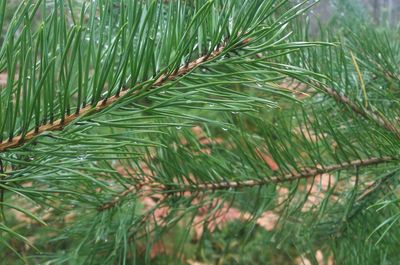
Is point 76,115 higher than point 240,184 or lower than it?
higher

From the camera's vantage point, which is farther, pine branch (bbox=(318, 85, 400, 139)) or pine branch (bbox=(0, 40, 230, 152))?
pine branch (bbox=(318, 85, 400, 139))

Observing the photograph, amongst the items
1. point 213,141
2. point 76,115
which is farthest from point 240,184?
point 76,115

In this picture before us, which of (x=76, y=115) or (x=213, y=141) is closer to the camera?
(x=76, y=115)

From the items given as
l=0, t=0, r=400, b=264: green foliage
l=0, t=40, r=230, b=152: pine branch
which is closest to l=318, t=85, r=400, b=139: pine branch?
l=0, t=0, r=400, b=264: green foliage

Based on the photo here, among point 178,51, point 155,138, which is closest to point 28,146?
point 178,51

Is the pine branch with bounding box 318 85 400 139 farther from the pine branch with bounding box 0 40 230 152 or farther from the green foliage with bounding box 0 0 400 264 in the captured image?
the pine branch with bounding box 0 40 230 152

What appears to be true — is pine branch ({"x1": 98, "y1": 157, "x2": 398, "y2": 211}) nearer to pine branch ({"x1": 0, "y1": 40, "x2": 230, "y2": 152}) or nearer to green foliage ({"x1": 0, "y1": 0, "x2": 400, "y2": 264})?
green foliage ({"x1": 0, "y1": 0, "x2": 400, "y2": 264})

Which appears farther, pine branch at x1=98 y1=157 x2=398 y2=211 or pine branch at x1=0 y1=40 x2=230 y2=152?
pine branch at x1=98 y1=157 x2=398 y2=211

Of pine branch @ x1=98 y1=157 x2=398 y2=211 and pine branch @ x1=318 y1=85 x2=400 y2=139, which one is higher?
pine branch @ x1=318 y1=85 x2=400 y2=139

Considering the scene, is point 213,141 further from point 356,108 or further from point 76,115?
point 76,115

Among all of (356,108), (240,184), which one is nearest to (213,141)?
(240,184)

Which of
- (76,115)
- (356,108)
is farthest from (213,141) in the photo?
(76,115)
